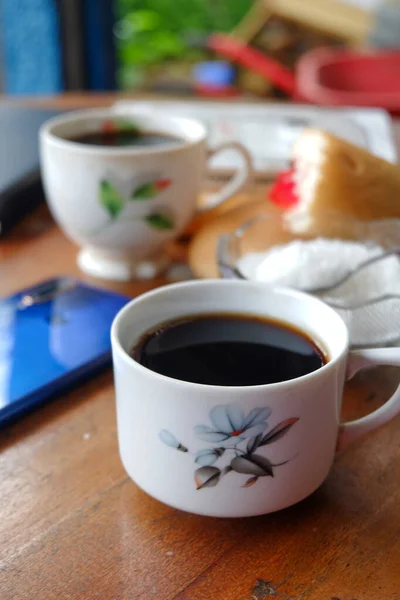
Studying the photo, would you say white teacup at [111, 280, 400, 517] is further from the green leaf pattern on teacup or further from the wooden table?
the green leaf pattern on teacup

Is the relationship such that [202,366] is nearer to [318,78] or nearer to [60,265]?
[60,265]

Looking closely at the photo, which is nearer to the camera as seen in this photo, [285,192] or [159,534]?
[159,534]

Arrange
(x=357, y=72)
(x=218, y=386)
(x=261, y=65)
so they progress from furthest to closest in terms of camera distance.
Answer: (x=261, y=65) → (x=357, y=72) → (x=218, y=386)

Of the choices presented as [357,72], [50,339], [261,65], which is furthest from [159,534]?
[261,65]

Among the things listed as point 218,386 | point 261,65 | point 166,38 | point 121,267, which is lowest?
point 166,38

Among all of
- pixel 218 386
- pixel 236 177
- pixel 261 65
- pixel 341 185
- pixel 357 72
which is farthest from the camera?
pixel 261 65

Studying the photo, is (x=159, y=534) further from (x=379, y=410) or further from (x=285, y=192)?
(x=285, y=192)

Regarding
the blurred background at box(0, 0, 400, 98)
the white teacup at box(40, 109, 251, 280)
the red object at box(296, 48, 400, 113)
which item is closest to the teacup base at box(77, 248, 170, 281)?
the white teacup at box(40, 109, 251, 280)
